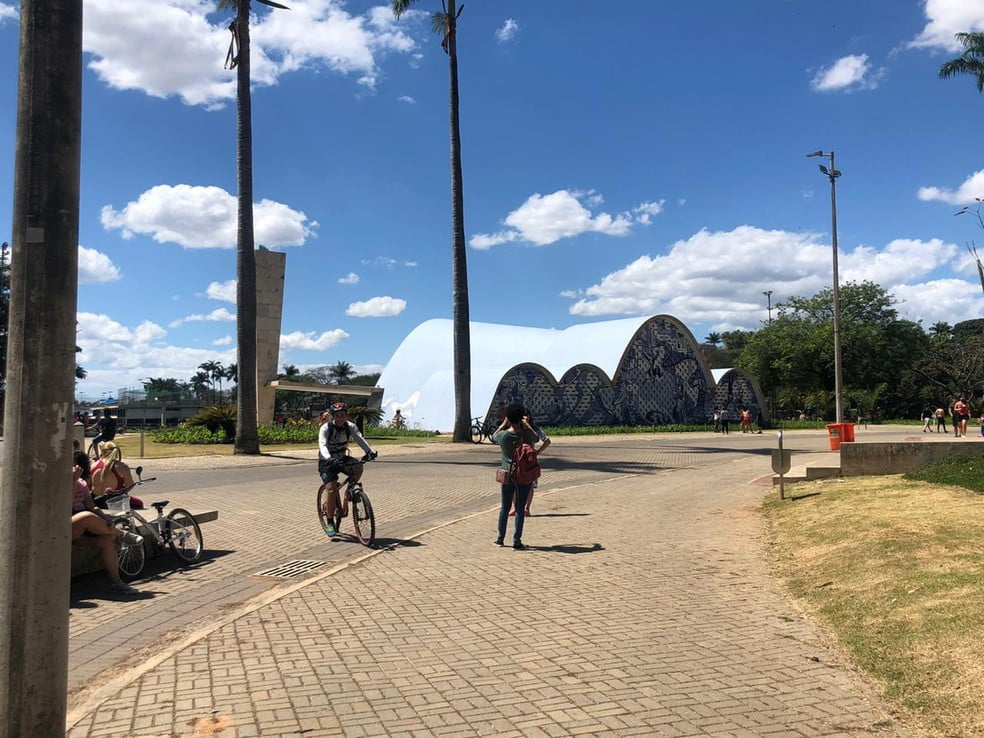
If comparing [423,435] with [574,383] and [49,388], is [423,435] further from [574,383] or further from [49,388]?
[49,388]

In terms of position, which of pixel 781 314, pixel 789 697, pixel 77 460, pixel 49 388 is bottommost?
pixel 789 697

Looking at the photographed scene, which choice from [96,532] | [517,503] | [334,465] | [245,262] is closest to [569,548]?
[517,503]

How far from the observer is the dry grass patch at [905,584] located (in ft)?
14.5

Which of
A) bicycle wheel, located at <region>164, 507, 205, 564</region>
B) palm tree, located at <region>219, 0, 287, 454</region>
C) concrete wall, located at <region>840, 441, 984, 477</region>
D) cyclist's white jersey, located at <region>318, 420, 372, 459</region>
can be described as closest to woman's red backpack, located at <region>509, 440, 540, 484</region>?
cyclist's white jersey, located at <region>318, 420, 372, 459</region>

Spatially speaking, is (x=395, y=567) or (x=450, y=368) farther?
(x=450, y=368)

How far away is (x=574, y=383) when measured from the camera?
142ft

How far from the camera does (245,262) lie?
2336 cm

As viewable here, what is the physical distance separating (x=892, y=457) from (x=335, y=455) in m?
10.0

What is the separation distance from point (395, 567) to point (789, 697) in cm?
437

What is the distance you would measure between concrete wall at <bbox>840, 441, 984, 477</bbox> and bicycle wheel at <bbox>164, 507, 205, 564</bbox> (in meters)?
10.9

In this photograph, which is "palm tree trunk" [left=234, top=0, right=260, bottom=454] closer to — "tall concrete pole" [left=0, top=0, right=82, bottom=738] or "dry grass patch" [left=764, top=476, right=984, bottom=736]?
"dry grass patch" [left=764, top=476, right=984, bottom=736]

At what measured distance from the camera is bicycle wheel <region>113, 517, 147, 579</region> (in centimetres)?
751

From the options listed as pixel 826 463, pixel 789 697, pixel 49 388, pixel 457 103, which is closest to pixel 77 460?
pixel 49 388

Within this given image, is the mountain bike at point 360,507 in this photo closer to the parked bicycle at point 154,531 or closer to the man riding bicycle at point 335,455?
the man riding bicycle at point 335,455
